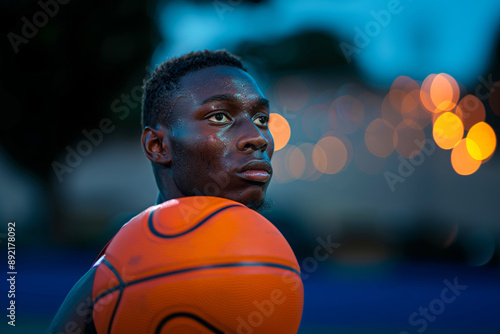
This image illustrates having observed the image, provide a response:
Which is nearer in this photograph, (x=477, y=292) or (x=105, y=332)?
(x=105, y=332)

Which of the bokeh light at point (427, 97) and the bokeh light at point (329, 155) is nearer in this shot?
the bokeh light at point (427, 97)

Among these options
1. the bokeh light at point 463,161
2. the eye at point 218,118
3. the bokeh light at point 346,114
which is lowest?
the bokeh light at point 463,161

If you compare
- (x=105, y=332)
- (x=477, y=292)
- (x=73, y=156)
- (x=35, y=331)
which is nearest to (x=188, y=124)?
(x=105, y=332)

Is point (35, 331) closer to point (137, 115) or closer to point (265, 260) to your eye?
point (265, 260)

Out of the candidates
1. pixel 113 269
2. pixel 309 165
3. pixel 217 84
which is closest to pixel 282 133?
pixel 309 165

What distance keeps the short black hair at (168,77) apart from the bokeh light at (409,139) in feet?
65.3

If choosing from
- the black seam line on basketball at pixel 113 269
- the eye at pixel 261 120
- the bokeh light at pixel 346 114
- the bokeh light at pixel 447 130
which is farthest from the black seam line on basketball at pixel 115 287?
the bokeh light at pixel 346 114

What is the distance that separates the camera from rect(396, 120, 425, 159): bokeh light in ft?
70.4

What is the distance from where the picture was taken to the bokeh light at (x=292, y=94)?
21.5 metres

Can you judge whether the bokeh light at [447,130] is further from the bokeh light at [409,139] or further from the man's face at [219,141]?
the man's face at [219,141]

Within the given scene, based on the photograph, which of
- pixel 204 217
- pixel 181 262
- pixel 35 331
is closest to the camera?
pixel 181 262

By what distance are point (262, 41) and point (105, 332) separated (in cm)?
1486

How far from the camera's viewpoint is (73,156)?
527 inches

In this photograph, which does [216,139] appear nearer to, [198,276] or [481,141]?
[198,276]
